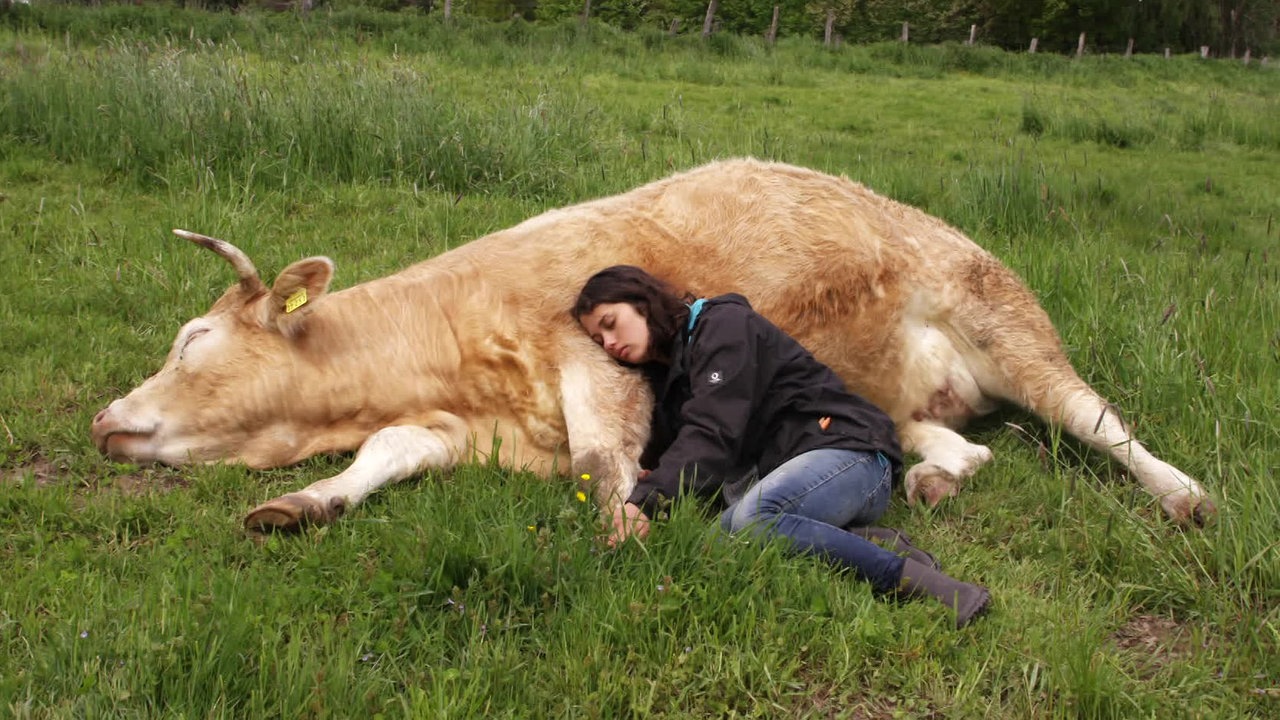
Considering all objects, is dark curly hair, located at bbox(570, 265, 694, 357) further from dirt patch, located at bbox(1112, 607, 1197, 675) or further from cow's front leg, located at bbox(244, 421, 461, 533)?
dirt patch, located at bbox(1112, 607, 1197, 675)

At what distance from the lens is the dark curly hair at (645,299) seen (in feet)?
13.1

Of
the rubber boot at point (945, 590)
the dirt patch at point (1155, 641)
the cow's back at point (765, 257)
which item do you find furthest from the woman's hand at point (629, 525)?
the dirt patch at point (1155, 641)

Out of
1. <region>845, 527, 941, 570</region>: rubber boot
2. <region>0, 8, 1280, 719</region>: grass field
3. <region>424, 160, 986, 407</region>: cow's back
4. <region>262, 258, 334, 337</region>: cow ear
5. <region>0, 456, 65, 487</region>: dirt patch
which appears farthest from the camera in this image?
<region>424, 160, 986, 407</region>: cow's back

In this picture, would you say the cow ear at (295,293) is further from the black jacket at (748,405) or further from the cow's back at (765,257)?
the black jacket at (748,405)

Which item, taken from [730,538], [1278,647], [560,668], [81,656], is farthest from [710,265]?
[81,656]

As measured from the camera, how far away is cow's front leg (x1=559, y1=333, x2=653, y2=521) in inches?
156

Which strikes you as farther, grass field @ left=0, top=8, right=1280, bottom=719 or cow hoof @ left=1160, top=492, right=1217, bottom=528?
cow hoof @ left=1160, top=492, right=1217, bottom=528

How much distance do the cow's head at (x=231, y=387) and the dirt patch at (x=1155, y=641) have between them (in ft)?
10.4

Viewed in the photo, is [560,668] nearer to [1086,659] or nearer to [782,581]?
[782,581]

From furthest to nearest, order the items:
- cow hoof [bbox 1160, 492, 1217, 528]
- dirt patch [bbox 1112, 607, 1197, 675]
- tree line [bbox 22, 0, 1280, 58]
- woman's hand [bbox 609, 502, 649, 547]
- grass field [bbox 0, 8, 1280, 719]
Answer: tree line [bbox 22, 0, 1280, 58] < cow hoof [bbox 1160, 492, 1217, 528] < woman's hand [bbox 609, 502, 649, 547] < dirt patch [bbox 1112, 607, 1197, 675] < grass field [bbox 0, 8, 1280, 719]

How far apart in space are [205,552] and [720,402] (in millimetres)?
1790

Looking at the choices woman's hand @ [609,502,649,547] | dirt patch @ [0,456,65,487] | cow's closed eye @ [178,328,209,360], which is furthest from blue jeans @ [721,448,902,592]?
dirt patch @ [0,456,65,487]

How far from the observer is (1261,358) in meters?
4.85

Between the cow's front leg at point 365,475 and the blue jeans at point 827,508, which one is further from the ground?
the blue jeans at point 827,508
